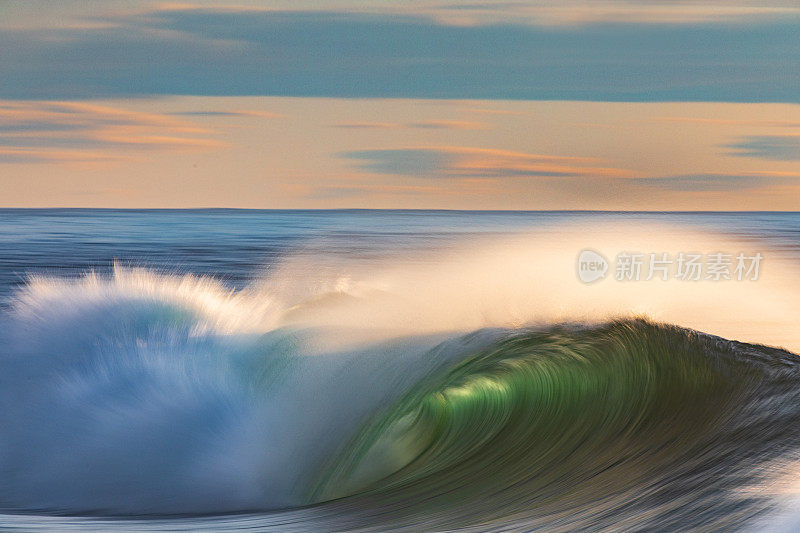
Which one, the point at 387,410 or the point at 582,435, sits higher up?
the point at 387,410

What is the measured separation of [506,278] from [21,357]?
14.3 ft

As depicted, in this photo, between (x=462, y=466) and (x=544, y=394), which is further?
(x=544, y=394)

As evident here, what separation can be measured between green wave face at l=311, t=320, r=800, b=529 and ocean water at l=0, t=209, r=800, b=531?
0.02 meters

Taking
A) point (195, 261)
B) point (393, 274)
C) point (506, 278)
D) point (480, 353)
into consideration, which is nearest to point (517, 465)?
point (480, 353)

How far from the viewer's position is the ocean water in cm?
462

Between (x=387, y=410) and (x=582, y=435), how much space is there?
1307 mm

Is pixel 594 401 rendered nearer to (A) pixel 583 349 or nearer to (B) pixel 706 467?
(A) pixel 583 349

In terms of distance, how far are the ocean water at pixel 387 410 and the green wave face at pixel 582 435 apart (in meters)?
0.02

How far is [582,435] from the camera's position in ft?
19.1

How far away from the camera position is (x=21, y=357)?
7.35m

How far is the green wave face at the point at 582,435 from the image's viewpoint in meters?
4.33

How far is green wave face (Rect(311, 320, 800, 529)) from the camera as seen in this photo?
14.2 feet

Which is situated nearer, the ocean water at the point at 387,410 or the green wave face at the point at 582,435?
the green wave face at the point at 582,435

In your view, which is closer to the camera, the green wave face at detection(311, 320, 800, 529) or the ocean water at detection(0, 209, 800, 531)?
the green wave face at detection(311, 320, 800, 529)
